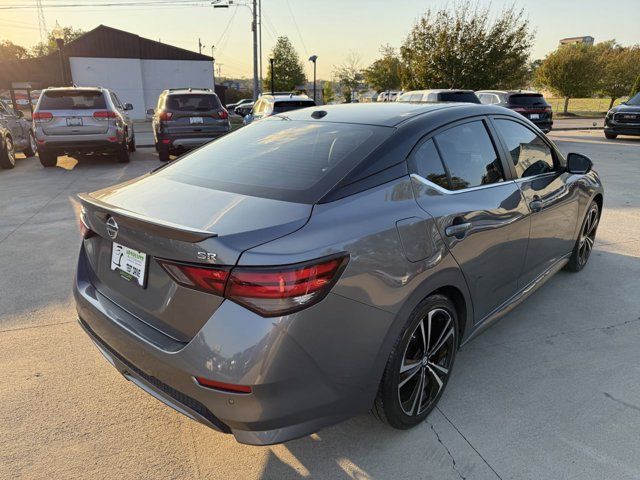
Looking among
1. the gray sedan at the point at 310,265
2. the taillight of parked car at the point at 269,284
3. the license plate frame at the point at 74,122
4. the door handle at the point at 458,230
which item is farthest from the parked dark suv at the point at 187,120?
the taillight of parked car at the point at 269,284

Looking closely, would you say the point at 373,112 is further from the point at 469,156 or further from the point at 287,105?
the point at 287,105

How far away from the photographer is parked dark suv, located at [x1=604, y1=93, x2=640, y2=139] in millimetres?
15938

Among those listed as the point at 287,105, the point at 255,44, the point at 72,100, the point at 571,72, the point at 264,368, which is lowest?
the point at 264,368

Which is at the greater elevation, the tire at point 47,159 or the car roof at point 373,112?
the car roof at point 373,112

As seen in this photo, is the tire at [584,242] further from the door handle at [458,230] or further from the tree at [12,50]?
the tree at [12,50]

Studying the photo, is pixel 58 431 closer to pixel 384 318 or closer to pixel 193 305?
pixel 193 305

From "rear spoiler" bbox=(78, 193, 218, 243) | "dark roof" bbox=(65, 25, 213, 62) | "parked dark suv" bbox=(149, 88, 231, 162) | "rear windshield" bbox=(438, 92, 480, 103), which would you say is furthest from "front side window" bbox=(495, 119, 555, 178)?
A: "dark roof" bbox=(65, 25, 213, 62)

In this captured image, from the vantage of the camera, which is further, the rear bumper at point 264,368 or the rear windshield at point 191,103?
the rear windshield at point 191,103

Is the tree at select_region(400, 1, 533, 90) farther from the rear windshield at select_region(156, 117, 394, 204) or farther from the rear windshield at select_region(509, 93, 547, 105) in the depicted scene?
the rear windshield at select_region(156, 117, 394, 204)

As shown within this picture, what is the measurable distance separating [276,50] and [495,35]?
1197 inches

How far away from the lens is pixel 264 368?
5.60 feet

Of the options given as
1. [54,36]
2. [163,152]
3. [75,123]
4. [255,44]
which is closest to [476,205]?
[75,123]

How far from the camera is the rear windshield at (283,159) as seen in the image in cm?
218

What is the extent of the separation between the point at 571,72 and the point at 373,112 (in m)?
36.9
